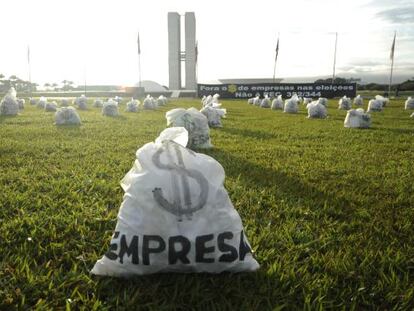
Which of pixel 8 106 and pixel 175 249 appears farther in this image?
pixel 8 106

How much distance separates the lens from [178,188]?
1975mm

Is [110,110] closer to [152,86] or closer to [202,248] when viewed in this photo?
[202,248]

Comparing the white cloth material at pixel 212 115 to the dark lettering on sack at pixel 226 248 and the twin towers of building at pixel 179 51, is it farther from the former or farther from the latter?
the twin towers of building at pixel 179 51

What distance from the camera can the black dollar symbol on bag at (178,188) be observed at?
1941 mm

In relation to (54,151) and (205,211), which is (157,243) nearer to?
(205,211)

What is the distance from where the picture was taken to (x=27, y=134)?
7262 mm

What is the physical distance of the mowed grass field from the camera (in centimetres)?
185

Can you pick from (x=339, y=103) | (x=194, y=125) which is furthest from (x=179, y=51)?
(x=194, y=125)

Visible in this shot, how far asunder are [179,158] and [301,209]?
1.38 metres

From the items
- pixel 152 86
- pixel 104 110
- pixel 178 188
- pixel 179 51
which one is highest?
pixel 179 51

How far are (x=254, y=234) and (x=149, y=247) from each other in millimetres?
865

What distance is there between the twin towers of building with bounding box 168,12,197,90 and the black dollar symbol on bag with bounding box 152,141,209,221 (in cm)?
5627

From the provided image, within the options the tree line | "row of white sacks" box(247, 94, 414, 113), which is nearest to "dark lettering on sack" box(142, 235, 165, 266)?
"row of white sacks" box(247, 94, 414, 113)

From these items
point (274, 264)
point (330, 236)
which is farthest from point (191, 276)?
point (330, 236)
